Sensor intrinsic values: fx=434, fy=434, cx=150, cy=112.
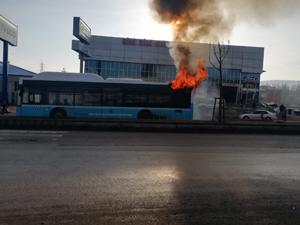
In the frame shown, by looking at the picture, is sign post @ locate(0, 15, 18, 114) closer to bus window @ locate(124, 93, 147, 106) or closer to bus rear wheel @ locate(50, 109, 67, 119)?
bus rear wheel @ locate(50, 109, 67, 119)

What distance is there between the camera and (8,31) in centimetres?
3569

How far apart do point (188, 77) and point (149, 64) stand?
54751mm

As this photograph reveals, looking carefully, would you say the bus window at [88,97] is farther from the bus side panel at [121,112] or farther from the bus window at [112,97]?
the bus side panel at [121,112]

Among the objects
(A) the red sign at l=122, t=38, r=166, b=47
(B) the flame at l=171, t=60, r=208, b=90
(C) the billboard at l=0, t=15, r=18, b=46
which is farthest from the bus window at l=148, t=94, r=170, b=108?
(A) the red sign at l=122, t=38, r=166, b=47

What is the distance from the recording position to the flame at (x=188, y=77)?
26922mm

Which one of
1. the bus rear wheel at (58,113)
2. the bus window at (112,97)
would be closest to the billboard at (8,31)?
the bus rear wheel at (58,113)

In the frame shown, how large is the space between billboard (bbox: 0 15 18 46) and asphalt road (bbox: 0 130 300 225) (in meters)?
21.5

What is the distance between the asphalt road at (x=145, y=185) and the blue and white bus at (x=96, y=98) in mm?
11936

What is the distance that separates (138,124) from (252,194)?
14625mm

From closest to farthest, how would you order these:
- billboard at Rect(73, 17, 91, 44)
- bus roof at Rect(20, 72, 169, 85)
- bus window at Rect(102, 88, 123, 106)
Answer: bus roof at Rect(20, 72, 169, 85)
bus window at Rect(102, 88, 123, 106)
billboard at Rect(73, 17, 91, 44)

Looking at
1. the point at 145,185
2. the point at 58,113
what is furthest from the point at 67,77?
the point at 145,185

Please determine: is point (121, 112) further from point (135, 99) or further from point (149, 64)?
point (149, 64)

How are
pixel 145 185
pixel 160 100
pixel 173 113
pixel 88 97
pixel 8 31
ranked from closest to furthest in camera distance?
pixel 145 185 < pixel 88 97 < pixel 173 113 < pixel 160 100 < pixel 8 31

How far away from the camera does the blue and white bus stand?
87.8 feet
